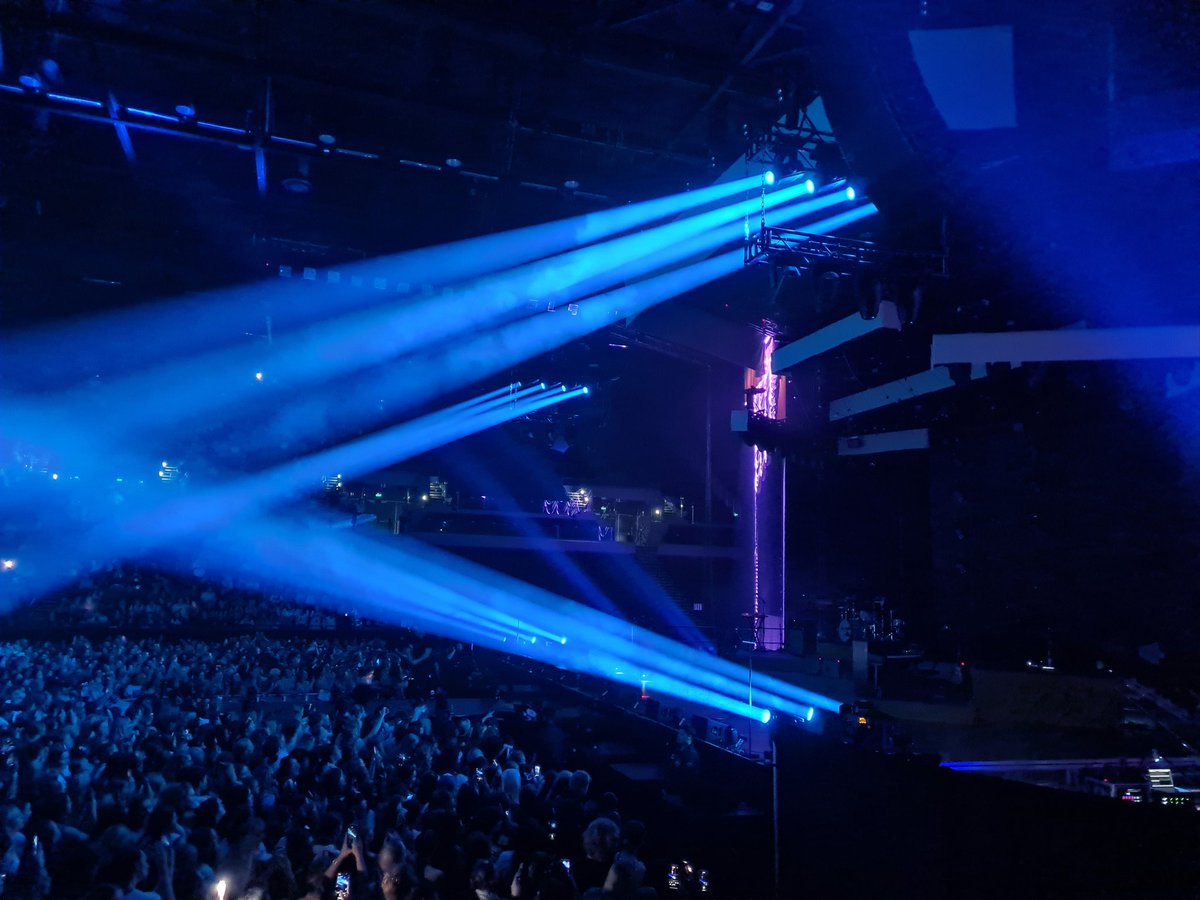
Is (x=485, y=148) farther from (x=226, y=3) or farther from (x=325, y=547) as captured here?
(x=325, y=547)

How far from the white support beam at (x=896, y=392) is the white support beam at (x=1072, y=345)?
7.94ft

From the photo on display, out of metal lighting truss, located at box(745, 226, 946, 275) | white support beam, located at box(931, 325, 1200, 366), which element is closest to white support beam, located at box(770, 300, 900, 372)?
white support beam, located at box(931, 325, 1200, 366)

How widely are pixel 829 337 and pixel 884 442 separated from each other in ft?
7.70

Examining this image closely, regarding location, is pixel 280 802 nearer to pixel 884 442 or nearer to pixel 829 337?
pixel 829 337

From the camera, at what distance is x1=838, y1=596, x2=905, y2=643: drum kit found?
14.8 meters

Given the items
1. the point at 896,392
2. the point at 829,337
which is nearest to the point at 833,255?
the point at 896,392

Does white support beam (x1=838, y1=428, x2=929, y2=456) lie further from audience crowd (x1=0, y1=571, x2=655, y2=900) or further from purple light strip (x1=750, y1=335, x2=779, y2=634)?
audience crowd (x1=0, y1=571, x2=655, y2=900)

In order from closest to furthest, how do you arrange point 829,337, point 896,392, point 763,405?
1. point 896,392
2. point 829,337
3. point 763,405

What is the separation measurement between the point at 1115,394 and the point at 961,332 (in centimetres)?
242

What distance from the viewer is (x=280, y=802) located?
191 inches

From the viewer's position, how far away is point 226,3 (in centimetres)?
718

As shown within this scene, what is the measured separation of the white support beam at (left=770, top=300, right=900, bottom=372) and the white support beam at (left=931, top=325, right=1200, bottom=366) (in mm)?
1810

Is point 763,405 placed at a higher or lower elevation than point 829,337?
lower

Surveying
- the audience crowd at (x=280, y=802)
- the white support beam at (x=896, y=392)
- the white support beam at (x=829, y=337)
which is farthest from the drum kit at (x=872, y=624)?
the audience crowd at (x=280, y=802)
